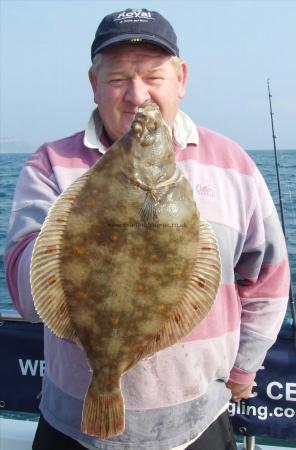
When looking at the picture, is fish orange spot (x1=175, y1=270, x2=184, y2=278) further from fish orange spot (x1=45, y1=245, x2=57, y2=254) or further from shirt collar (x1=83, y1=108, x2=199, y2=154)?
shirt collar (x1=83, y1=108, x2=199, y2=154)

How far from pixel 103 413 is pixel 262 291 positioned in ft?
3.49

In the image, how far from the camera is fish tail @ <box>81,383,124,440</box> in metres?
1.91

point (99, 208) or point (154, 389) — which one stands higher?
point (99, 208)

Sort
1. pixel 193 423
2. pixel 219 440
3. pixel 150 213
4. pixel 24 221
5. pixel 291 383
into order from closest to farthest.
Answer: pixel 150 213, pixel 24 221, pixel 193 423, pixel 219 440, pixel 291 383

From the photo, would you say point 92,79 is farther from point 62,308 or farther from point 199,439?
point 199,439

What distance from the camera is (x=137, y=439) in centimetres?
222

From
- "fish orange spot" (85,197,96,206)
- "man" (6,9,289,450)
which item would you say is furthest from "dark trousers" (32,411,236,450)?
"fish orange spot" (85,197,96,206)

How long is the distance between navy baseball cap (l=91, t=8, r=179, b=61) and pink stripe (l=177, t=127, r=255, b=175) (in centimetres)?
43

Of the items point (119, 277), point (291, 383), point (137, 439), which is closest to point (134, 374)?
point (137, 439)

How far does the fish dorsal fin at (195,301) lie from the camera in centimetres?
191

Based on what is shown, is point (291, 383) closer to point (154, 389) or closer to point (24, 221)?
point (154, 389)

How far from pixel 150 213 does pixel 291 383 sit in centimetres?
201

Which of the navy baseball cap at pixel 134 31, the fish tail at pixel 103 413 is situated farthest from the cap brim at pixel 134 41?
the fish tail at pixel 103 413

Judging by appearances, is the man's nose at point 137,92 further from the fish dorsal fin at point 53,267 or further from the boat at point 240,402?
the boat at point 240,402
